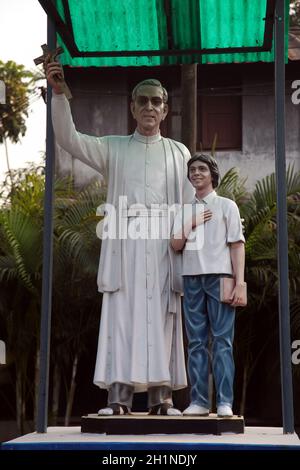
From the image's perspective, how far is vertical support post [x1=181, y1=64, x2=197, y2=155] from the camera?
11.4 metres

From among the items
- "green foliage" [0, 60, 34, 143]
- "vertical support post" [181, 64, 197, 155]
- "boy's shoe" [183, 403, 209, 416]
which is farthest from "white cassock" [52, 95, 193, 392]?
"green foliage" [0, 60, 34, 143]

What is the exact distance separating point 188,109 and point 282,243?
4.27 meters

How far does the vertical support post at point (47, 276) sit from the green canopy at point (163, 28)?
0.40 meters

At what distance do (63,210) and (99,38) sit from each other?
23.9ft

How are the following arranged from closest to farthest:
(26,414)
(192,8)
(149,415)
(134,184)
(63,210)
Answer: (149,415) < (134,184) < (192,8) < (63,210) < (26,414)

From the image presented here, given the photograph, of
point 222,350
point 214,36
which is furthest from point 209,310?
point 214,36

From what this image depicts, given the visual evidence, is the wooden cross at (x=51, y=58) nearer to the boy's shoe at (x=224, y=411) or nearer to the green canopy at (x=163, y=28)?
the green canopy at (x=163, y=28)

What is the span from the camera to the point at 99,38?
864 cm

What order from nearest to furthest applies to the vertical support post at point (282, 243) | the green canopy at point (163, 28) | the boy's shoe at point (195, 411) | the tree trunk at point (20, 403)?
the boy's shoe at point (195, 411), the vertical support post at point (282, 243), the green canopy at point (163, 28), the tree trunk at point (20, 403)

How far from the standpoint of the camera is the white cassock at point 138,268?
24.7 feet

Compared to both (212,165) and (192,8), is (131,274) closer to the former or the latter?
(212,165)

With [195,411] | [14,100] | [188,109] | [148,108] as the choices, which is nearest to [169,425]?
[195,411]

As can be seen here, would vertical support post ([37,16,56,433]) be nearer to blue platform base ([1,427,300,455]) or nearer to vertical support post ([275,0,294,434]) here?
blue platform base ([1,427,300,455])

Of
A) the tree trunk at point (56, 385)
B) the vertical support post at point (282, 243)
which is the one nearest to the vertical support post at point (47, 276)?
the vertical support post at point (282, 243)
